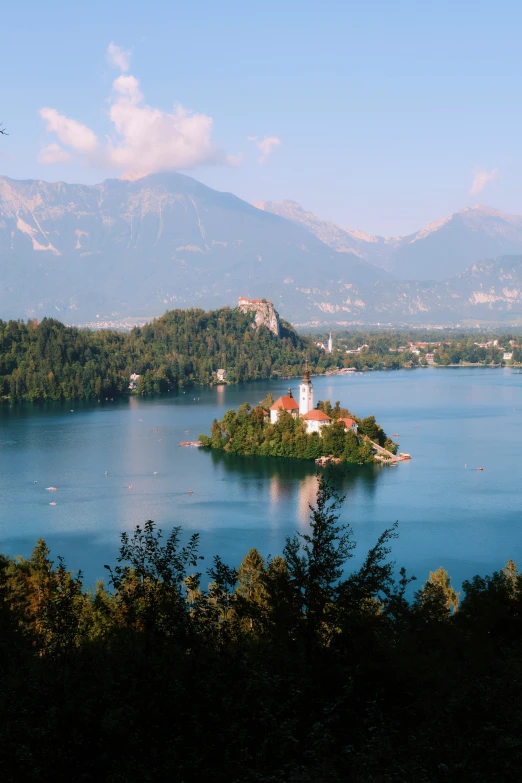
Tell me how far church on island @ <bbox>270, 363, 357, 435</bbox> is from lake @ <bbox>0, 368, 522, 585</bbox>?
313cm

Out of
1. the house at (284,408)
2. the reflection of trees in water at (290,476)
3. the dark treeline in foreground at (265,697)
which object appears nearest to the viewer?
the dark treeline in foreground at (265,697)

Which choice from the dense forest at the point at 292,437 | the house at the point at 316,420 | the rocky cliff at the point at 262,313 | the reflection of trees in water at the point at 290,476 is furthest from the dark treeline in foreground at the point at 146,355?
the house at the point at 316,420

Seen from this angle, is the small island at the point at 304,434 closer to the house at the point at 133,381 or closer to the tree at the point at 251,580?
the tree at the point at 251,580

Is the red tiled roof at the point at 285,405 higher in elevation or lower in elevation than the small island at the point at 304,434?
higher

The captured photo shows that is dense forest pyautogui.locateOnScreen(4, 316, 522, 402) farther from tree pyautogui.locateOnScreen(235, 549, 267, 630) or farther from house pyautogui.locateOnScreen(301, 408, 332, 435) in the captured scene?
tree pyautogui.locateOnScreen(235, 549, 267, 630)

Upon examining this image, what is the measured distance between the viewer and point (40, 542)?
17.4 meters

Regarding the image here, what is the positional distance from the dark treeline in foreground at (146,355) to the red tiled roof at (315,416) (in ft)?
109

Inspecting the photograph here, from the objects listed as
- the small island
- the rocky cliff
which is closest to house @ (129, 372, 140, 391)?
the rocky cliff

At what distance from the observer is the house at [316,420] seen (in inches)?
1715

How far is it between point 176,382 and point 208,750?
78916mm

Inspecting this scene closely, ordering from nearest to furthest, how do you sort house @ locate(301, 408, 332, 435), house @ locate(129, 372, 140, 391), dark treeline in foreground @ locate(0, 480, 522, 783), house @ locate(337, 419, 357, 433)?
dark treeline in foreground @ locate(0, 480, 522, 783)
house @ locate(337, 419, 357, 433)
house @ locate(301, 408, 332, 435)
house @ locate(129, 372, 140, 391)

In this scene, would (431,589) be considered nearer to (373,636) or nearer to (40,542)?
(373,636)

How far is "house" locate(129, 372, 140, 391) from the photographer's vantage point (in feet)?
262

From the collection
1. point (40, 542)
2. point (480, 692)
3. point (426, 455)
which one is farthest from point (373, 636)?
point (426, 455)
